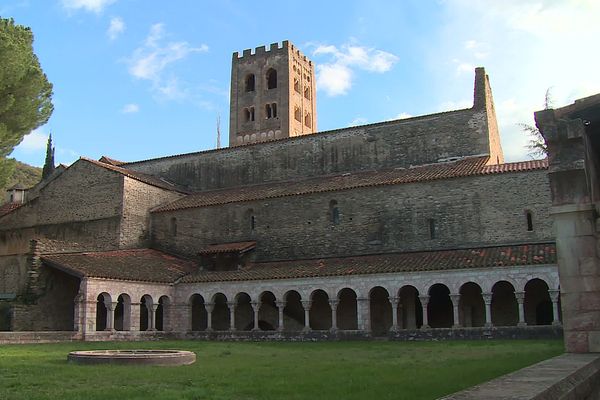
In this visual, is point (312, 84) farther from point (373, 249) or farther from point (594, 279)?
point (594, 279)

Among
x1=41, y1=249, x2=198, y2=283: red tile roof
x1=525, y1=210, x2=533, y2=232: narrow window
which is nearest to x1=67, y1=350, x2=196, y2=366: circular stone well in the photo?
x1=41, y1=249, x2=198, y2=283: red tile roof

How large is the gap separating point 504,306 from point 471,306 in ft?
4.53

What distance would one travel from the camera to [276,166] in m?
37.6

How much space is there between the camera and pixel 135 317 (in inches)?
1126

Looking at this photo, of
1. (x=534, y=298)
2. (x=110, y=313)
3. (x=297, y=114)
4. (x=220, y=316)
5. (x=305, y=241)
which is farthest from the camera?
(x=297, y=114)

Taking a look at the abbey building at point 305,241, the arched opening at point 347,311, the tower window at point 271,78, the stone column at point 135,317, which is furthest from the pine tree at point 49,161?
the arched opening at point 347,311

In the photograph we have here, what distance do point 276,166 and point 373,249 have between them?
9822 millimetres

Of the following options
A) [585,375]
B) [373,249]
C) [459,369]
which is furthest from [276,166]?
[585,375]

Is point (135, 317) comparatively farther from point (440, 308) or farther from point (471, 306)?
point (471, 306)

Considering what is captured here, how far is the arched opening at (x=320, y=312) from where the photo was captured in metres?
29.9

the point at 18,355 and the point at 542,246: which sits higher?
the point at 542,246

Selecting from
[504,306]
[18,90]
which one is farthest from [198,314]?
[504,306]

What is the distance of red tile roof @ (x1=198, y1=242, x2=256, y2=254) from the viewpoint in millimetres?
32125

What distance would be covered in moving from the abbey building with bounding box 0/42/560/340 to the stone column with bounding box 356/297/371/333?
0.09m
